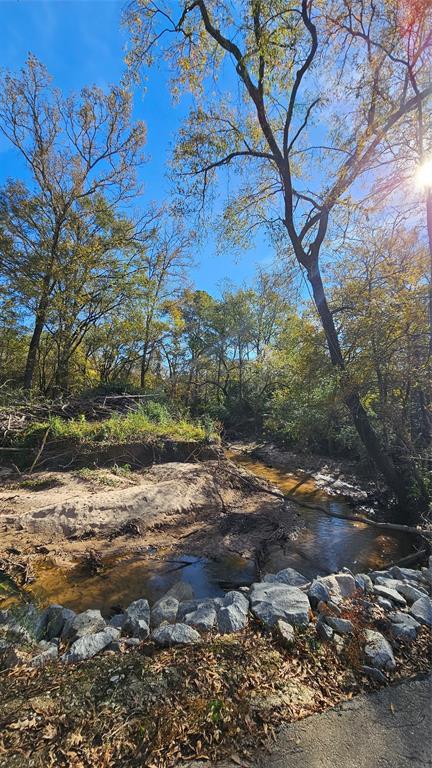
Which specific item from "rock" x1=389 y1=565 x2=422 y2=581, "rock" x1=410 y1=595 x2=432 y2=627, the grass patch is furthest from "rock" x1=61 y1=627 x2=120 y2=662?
the grass patch

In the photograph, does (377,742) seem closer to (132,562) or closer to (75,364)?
(132,562)

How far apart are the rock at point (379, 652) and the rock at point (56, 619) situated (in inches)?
105

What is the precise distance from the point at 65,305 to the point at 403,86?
12.3 m

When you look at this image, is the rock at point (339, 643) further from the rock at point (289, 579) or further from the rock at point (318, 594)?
the rock at point (289, 579)

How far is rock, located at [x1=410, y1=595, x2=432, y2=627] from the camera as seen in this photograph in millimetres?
3084

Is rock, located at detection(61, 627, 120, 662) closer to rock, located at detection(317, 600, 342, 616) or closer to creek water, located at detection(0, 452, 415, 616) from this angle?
creek water, located at detection(0, 452, 415, 616)

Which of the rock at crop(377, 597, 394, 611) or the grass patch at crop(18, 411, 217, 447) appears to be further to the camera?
the grass patch at crop(18, 411, 217, 447)

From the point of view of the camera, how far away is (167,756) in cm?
177

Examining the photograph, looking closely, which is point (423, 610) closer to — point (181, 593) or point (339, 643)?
point (339, 643)

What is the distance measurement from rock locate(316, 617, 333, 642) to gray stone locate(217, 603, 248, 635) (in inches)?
24.7

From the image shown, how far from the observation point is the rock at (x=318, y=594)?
326 centimetres

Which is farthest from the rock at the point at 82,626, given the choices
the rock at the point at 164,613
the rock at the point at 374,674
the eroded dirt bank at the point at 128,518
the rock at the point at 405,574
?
the rock at the point at 405,574

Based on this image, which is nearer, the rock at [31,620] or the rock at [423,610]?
the rock at [31,620]

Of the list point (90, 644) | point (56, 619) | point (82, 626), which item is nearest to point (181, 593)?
point (82, 626)
